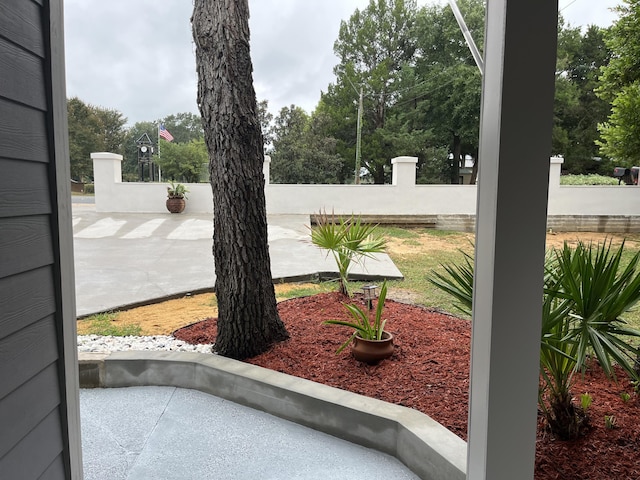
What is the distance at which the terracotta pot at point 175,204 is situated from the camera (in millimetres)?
10016

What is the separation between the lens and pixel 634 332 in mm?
1438

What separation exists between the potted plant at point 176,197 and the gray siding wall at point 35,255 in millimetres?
9412

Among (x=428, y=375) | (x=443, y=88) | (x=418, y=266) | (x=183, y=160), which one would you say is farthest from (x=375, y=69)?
(x=428, y=375)

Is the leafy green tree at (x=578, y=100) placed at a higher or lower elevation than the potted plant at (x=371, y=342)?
higher

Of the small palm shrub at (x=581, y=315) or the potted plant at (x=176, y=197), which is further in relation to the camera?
the potted plant at (x=176, y=197)

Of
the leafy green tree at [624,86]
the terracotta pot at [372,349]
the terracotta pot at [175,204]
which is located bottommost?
the terracotta pot at [372,349]

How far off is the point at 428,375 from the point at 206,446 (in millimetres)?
1093

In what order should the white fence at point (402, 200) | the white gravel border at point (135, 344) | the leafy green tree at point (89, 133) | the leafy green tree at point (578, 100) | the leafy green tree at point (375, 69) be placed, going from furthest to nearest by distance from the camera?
the leafy green tree at point (89, 133)
the leafy green tree at point (375, 69)
the leafy green tree at point (578, 100)
the white fence at point (402, 200)
the white gravel border at point (135, 344)

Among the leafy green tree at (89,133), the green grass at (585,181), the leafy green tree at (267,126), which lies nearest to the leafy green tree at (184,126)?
the leafy green tree at (89,133)

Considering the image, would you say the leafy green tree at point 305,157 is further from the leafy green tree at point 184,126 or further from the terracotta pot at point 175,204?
the leafy green tree at point 184,126

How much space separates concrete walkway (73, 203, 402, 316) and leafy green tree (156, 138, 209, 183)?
42.6ft

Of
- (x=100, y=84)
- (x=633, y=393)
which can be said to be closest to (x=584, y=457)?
(x=633, y=393)

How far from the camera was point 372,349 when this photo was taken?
238 centimetres

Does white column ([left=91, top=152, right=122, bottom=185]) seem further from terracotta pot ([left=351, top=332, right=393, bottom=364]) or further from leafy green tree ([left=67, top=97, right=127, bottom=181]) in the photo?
leafy green tree ([left=67, top=97, right=127, bottom=181])
